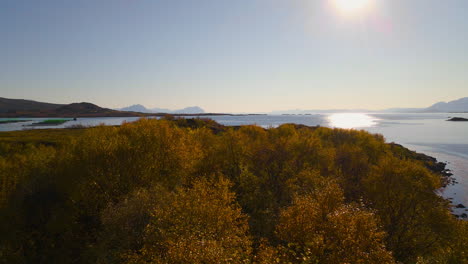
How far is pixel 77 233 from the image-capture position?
116ft

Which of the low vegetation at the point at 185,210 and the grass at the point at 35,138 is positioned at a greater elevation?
the grass at the point at 35,138

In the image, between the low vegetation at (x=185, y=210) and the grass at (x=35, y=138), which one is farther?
the grass at (x=35, y=138)

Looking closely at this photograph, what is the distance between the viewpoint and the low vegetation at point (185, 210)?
23.1 meters

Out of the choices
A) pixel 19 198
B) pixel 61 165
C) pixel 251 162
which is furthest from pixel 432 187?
pixel 19 198

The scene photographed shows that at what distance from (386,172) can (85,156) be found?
4575 centimetres

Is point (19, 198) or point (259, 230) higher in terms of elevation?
point (19, 198)

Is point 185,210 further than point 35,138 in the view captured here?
No

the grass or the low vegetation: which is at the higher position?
the grass

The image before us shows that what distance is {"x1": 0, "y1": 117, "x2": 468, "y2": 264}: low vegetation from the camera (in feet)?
75.7

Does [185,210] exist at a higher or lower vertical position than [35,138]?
lower

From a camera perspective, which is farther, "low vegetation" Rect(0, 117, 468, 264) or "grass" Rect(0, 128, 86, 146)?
"grass" Rect(0, 128, 86, 146)

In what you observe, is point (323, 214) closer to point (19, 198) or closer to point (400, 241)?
point (400, 241)

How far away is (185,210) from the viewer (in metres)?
25.2

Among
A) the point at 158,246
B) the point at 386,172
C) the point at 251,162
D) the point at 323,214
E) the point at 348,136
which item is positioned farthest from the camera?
the point at 348,136
